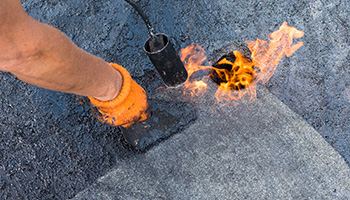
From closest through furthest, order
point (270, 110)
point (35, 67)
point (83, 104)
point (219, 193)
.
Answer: point (35, 67), point (219, 193), point (270, 110), point (83, 104)

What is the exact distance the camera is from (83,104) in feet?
6.54

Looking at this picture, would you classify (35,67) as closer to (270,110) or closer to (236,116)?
(236,116)

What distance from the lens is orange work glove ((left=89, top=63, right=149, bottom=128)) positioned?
4.93 ft

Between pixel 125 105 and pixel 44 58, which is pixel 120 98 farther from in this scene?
pixel 44 58

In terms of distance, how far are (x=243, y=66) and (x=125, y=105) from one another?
89 centimetres

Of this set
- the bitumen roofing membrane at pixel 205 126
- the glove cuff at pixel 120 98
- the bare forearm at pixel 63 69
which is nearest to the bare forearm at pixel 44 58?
the bare forearm at pixel 63 69

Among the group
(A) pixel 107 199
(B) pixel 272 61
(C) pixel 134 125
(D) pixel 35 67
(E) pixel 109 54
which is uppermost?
(D) pixel 35 67

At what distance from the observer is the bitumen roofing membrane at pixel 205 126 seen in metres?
1.73

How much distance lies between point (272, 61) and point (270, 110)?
36cm

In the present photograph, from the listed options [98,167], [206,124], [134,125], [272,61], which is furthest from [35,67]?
[272,61]

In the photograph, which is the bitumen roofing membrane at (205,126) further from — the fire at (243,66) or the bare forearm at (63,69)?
the bare forearm at (63,69)

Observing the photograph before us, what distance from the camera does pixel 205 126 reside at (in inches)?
72.7

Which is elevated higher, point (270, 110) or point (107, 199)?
point (270, 110)

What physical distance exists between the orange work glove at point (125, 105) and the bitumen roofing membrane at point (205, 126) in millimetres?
313
